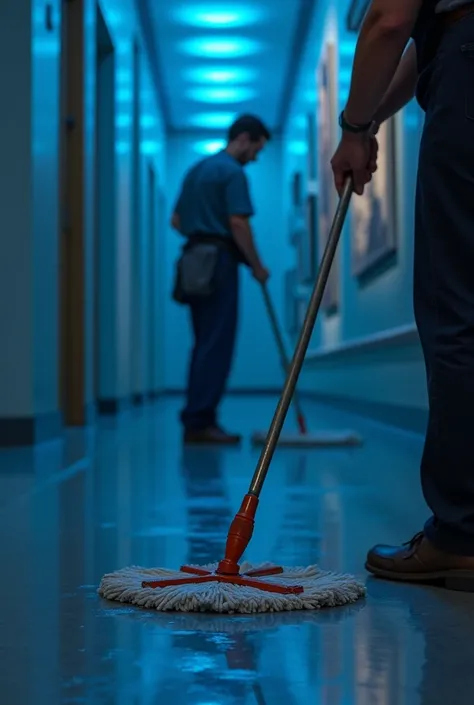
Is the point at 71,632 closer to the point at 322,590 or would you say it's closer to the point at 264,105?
the point at 322,590

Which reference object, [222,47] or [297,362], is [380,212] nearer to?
[297,362]

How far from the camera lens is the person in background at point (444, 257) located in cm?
139

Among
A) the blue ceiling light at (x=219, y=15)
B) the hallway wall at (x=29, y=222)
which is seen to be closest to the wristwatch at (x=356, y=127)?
the hallway wall at (x=29, y=222)

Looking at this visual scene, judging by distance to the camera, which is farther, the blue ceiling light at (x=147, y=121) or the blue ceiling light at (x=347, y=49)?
the blue ceiling light at (x=147, y=121)

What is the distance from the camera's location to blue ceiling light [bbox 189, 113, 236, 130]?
1292 centimetres

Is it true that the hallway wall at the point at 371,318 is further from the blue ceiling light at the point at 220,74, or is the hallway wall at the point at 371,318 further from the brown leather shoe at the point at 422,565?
the brown leather shoe at the point at 422,565

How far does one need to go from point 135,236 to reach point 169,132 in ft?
15.6

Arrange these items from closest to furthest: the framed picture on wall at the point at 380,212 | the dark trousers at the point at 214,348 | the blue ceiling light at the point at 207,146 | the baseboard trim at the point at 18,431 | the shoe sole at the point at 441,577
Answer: the shoe sole at the point at 441,577 < the baseboard trim at the point at 18,431 < the dark trousers at the point at 214,348 < the framed picture on wall at the point at 380,212 < the blue ceiling light at the point at 207,146

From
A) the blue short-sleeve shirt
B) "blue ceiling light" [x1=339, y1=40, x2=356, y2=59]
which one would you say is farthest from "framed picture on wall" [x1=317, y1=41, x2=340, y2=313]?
the blue short-sleeve shirt

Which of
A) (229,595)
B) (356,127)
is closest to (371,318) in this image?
(356,127)

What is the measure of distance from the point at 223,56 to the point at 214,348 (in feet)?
23.0

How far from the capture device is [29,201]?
13.5 feet

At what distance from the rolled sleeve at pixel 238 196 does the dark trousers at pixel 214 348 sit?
0.66 ft

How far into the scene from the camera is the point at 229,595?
1.21 meters
